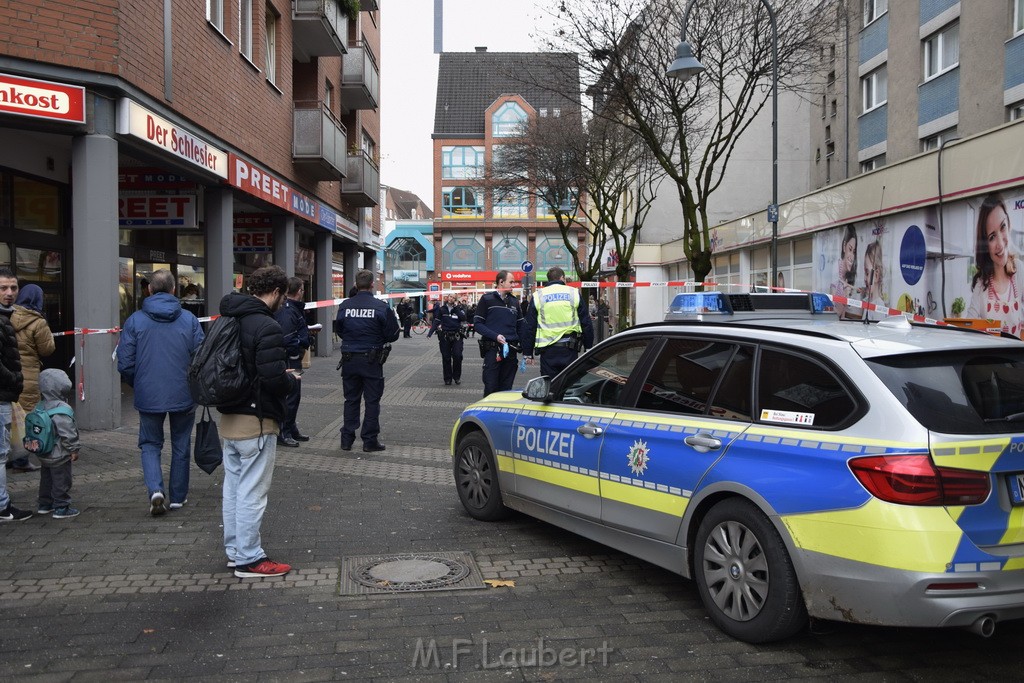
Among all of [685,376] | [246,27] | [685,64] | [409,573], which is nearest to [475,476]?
[409,573]

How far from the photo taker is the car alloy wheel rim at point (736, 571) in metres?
4.19

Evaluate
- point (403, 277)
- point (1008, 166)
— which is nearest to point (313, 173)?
point (1008, 166)

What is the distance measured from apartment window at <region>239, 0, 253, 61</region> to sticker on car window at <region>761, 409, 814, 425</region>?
1495 cm

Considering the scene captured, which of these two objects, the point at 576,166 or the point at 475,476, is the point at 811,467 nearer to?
the point at 475,476

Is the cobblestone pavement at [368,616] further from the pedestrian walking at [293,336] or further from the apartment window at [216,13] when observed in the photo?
the apartment window at [216,13]

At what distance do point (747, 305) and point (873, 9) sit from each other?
1014 inches

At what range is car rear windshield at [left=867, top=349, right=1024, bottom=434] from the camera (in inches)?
151

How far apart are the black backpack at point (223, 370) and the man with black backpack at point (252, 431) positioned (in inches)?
1.1

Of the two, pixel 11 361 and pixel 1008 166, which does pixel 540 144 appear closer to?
pixel 1008 166

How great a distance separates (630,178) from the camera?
33438 mm

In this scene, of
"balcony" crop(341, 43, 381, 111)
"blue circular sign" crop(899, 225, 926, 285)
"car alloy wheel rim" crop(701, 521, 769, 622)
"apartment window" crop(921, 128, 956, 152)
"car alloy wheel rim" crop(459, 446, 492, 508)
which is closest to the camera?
"car alloy wheel rim" crop(701, 521, 769, 622)

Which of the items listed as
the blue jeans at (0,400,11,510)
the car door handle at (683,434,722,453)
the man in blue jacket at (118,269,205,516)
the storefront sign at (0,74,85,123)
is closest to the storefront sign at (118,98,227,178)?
the storefront sign at (0,74,85,123)

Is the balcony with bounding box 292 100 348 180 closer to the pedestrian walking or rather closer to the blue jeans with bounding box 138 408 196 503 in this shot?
the pedestrian walking

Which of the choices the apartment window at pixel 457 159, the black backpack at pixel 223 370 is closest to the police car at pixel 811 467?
the black backpack at pixel 223 370
